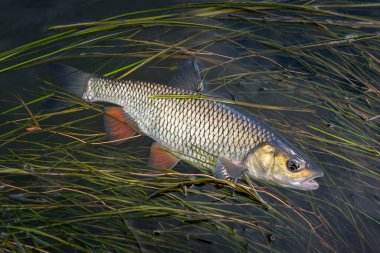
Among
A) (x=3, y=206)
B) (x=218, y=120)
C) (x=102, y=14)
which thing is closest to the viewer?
(x=3, y=206)

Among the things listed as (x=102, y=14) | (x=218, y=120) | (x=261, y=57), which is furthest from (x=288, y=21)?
(x=102, y=14)

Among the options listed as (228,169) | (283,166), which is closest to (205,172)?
(228,169)

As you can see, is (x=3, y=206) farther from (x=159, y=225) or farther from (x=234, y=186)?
(x=234, y=186)

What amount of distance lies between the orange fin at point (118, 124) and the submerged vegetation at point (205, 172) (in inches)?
5.6

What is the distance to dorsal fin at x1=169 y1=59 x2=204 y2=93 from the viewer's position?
4.02 m

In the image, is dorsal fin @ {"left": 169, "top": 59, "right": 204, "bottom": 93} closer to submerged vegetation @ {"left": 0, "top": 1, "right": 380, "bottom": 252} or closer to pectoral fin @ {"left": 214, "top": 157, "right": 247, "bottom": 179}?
submerged vegetation @ {"left": 0, "top": 1, "right": 380, "bottom": 252}

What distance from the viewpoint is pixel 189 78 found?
13.2 ft

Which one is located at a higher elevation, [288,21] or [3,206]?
[288,21]

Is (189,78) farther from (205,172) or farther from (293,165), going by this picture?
(293,165)

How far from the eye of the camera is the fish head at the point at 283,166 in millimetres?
3682

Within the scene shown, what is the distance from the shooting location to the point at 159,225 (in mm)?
3629

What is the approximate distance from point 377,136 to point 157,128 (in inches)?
74.1

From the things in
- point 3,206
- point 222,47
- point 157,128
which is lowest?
point 3,206

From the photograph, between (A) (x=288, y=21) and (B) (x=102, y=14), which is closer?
(A) (x=288, y=21)
